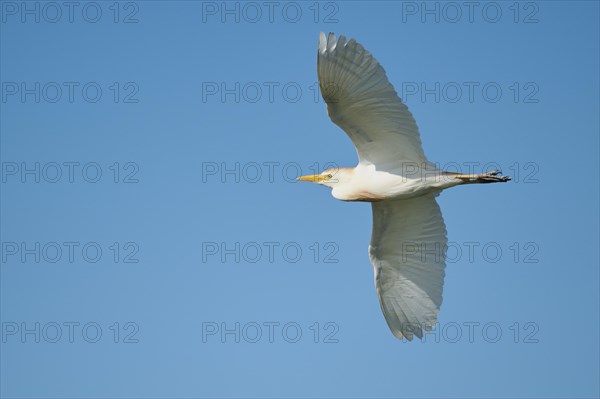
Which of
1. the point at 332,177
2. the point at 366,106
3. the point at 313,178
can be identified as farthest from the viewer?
the point at 313,178

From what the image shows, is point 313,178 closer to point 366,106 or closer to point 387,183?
point 387,183

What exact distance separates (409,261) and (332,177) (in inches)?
93.6

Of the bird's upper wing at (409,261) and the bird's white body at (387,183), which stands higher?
the bird's white body at (387,183)

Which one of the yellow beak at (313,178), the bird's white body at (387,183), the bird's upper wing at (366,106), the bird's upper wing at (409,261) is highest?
the bird's upper wing at (366,106)

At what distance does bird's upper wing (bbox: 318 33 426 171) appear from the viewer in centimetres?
1470

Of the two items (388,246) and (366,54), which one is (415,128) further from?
(388,246)

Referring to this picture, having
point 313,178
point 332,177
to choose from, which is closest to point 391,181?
point 332,177

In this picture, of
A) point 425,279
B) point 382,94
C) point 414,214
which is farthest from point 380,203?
point 382,94

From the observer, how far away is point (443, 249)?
57.5 feet

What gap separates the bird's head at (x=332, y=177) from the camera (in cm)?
1714

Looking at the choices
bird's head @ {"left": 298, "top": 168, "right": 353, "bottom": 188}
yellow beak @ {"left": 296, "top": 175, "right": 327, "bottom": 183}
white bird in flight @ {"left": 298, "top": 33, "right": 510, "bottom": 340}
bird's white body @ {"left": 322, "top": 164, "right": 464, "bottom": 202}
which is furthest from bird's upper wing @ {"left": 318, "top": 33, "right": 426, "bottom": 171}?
yellow beak @ {"left": 296, "top": 175, "right": 327, "bottom": 183}

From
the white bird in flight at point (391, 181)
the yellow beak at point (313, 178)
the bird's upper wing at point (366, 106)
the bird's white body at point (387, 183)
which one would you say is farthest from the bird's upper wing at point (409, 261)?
the bird's upper wing at point (366, 106)

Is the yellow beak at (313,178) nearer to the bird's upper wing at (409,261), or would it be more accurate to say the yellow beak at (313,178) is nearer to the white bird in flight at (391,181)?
the white bird in flight at (391,181)

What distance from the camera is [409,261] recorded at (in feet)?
58.9
